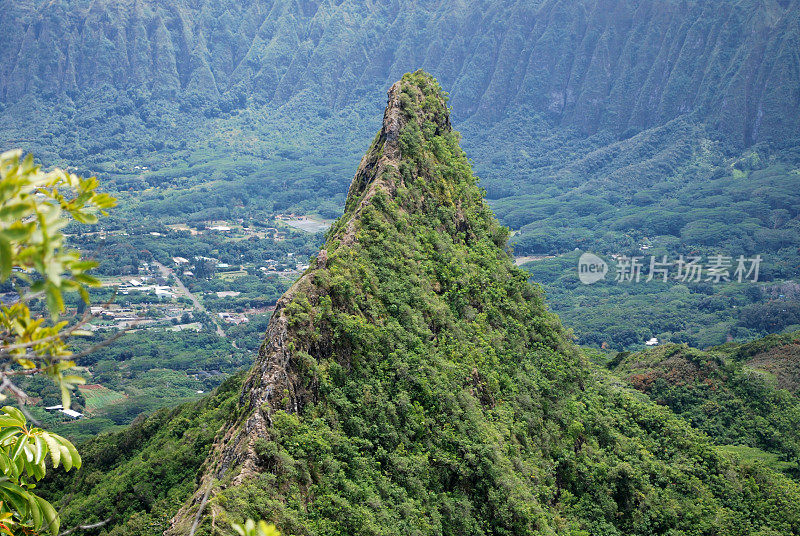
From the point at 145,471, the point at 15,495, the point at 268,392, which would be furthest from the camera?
the point at 145,471

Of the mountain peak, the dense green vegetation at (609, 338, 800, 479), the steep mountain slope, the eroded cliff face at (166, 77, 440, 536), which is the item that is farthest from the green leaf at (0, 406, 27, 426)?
the dense green vegetation at (609, 338, 800, 479)

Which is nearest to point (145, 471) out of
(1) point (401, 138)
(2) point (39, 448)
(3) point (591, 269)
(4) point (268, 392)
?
(4) point (268, 392)

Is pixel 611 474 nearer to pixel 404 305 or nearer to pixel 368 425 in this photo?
pixel 404 305

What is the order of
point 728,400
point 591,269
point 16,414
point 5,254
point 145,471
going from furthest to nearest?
point 591,269 → point 728,400 → point 145,471 → point 16,414 → point 5,254

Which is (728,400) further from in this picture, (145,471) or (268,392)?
(268,392)

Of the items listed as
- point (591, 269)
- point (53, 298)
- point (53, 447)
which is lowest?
point (53, 447)

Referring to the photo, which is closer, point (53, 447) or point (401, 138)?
point (53, 447)

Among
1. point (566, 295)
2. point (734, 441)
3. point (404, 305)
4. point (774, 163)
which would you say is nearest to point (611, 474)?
point (404, 305)
